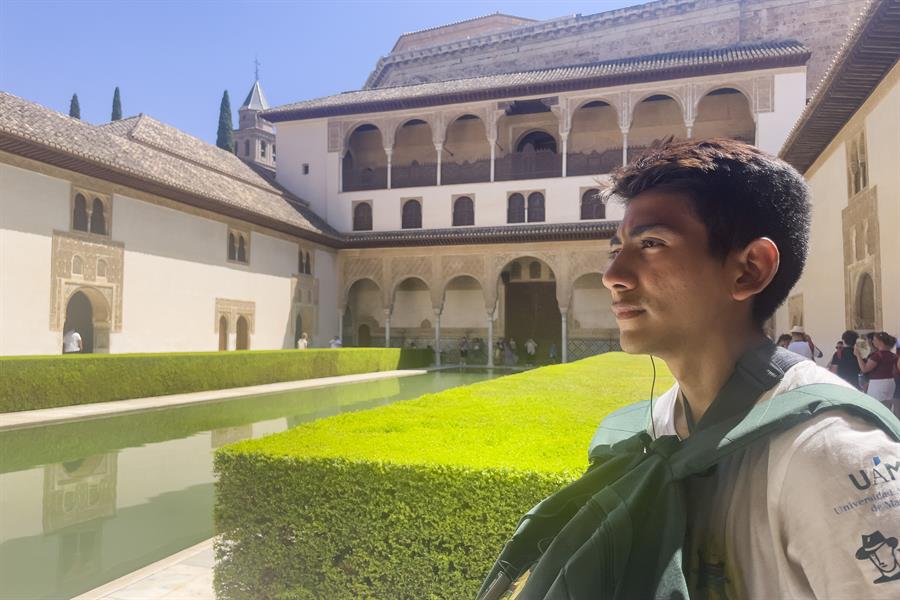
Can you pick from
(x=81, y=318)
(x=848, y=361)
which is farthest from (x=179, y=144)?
(x=848, y=361)

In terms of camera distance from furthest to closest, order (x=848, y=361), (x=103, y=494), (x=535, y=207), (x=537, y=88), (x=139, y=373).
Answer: (x=535, y=207)
(x=537, y=88)
(x=139, y=373)
(x=848, y=361)
(x=103, y=494)

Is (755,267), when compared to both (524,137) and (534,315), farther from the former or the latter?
(524,137)

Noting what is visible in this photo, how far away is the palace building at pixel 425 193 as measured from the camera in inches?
679

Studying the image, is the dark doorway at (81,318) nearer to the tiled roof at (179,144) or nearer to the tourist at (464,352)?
the tiled roof at (179,144)

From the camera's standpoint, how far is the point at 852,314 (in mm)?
12352

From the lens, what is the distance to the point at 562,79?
24953 mm

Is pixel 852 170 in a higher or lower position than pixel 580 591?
higher

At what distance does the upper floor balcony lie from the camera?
2577cm

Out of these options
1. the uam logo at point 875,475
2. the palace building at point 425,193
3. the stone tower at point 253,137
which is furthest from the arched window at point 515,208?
the stone tower at point 253,137

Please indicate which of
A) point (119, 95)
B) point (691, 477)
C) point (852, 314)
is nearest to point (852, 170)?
point (852, 314)

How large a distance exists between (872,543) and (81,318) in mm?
25214

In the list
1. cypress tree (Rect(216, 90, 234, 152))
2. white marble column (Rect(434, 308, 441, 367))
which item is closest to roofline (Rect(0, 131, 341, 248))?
white marble column (Rect(434, 308, 441, 367))

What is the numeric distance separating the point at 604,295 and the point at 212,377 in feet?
53.8

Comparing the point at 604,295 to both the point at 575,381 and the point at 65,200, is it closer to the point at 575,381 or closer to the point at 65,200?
the point at 65,200
